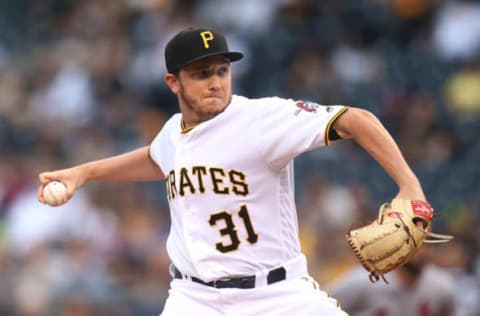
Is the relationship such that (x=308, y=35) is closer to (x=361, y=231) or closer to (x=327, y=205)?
(x=327, y=205)

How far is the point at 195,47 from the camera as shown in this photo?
5.17 m

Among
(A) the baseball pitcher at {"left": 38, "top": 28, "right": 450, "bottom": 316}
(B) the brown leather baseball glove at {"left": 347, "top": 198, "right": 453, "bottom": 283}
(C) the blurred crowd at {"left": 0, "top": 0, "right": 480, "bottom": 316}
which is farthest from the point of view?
(C) the blurred crowd at {"left": 0, "top": 0, "right": 480, "bottom": 316}

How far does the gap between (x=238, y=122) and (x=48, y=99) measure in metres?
8.41

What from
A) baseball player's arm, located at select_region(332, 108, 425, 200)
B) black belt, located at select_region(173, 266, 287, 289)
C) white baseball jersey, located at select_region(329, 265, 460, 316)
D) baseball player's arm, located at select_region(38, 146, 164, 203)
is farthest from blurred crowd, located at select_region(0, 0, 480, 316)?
baseball player's arm, located at select_region(332, 108, 425, 200)

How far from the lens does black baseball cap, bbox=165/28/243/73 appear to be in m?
5.15

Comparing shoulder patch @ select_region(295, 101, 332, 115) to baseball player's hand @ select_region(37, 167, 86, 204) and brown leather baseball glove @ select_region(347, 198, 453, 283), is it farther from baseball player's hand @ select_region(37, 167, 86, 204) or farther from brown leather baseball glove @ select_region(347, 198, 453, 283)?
baseball player's hand @ select_region(37, 167, 86, 204)

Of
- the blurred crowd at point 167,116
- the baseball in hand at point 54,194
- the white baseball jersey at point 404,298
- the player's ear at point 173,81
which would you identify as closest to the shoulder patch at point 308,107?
the player's ear at point 173,81

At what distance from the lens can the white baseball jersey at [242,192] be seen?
498 cm

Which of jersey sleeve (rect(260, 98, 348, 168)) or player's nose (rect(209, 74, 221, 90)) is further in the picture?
player's nose (rect(209, 74, 221, 90))

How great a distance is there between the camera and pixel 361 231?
4.64 m

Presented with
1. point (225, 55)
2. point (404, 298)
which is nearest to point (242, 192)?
point (225, 55)

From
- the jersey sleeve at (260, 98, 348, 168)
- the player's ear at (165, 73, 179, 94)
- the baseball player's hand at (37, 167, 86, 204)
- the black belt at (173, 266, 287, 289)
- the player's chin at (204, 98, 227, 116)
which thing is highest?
the player's ear at (165, 73, 179, 94)

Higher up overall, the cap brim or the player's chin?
the cap brim

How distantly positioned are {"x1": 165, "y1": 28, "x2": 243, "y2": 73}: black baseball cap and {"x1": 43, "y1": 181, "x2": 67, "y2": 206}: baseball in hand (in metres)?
0.81
